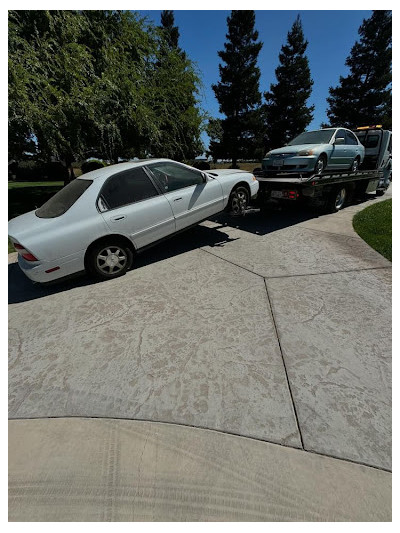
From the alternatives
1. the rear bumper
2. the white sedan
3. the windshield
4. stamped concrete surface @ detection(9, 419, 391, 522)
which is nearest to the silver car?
the windshield

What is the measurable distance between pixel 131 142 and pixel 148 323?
23.8ft

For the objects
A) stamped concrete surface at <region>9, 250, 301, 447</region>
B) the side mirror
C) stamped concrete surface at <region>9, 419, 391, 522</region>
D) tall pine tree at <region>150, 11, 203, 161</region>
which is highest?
tall pine tree at <region>150, 11, 203, 161</region>

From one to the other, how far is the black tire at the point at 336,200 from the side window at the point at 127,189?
Answer: 4.99 m

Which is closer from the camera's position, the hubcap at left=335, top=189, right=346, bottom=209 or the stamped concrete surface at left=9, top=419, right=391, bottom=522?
the stamped concrete surface at left=9, top=419, right=391, bottom=522

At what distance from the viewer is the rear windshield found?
351 centimetres

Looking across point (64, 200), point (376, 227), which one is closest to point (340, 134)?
point (376, 227)

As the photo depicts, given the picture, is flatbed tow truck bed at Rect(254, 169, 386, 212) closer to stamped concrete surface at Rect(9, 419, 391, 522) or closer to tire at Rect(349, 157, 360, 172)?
tire at Rect(349, 157, 360, 172)

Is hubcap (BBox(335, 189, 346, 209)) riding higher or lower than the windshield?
lower

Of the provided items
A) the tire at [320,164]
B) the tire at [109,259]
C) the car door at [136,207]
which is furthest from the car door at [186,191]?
the tire at [320,164]

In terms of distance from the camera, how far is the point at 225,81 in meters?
30.5

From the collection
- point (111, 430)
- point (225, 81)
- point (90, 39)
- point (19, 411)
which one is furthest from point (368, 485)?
point (225, 81)

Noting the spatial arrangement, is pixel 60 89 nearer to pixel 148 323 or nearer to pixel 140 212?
pixel 140 212

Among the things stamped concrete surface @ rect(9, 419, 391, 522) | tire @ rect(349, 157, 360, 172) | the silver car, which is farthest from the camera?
tire @ rect(349, 157, 360, 172)

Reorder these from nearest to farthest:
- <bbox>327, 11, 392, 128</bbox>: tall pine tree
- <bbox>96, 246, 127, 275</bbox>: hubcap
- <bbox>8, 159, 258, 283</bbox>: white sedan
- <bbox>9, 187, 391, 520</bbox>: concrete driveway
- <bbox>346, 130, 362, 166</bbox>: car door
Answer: <bbox>9, 187, 391, 520</bbox>: concrete driveway < <bbox>8, 159, 258, 283</bbox>: white sedan < <bbox>96, 246, 127, 275</bbox>: hubcap < <bbox>346, 130, 362, 166</bbox>: car door < <bbox>327, 11, 392, 128</bbox>: tall pine tree
